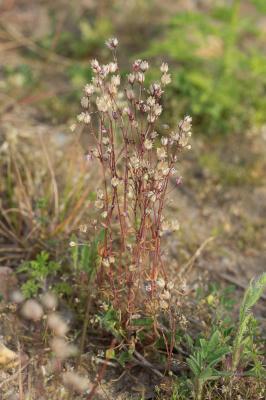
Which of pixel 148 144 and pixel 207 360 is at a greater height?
pixel 148 144

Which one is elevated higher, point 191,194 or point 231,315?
point 191,194

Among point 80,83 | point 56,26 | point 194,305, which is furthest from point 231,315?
point 56,26

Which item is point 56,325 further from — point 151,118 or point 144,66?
point 144,66

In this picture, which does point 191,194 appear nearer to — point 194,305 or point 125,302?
point 194,305

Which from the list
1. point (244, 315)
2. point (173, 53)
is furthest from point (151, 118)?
point (173, 53)

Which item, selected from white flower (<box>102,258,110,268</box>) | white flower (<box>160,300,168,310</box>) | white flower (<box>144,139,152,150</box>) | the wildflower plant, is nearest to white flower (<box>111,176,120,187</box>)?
the wildflower plant
